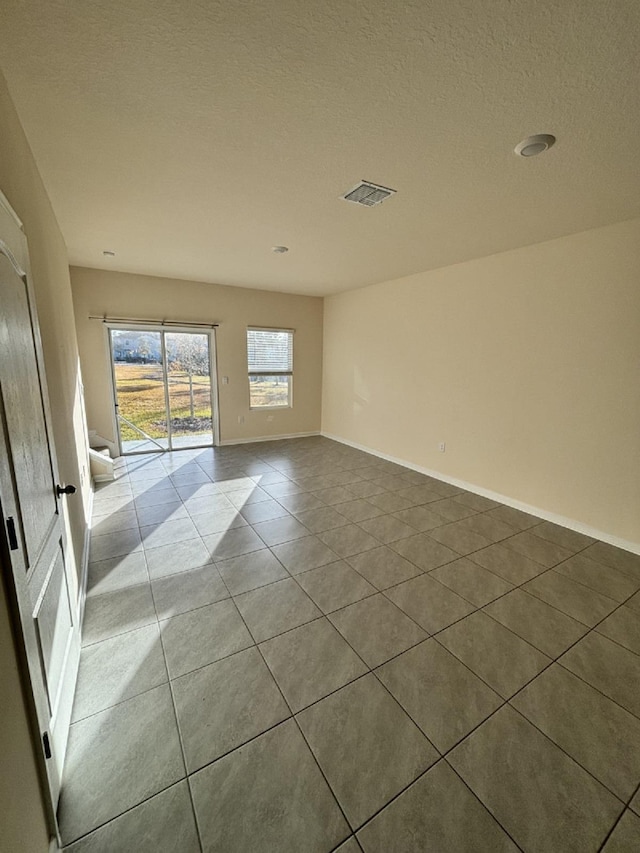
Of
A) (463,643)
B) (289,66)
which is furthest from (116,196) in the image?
(463,643)

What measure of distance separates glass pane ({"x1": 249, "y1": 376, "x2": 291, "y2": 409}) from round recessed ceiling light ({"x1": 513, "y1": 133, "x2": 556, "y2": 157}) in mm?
4828

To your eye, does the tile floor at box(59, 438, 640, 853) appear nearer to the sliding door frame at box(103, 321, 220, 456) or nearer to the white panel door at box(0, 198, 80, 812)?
the white panel door at box(0, 198, 80, 812)

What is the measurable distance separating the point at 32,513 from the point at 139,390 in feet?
15.0

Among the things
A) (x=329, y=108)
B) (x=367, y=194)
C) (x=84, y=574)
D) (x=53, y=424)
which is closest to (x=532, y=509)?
(x=367, y=194)

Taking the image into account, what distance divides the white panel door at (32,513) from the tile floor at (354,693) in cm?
25

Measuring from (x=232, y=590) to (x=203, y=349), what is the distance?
430cm

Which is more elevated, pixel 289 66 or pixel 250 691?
pixel 289 66

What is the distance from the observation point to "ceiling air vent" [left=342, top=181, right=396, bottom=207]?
7.40ft

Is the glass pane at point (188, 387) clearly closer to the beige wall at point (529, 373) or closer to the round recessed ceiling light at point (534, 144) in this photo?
the beige wall at point (529, 373)

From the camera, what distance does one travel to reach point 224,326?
561 cm

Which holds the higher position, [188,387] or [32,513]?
[188,387]

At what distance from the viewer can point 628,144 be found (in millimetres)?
1753

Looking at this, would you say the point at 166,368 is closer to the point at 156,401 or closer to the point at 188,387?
the point at 188,387

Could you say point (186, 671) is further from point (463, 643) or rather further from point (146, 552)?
point (463, 643)
